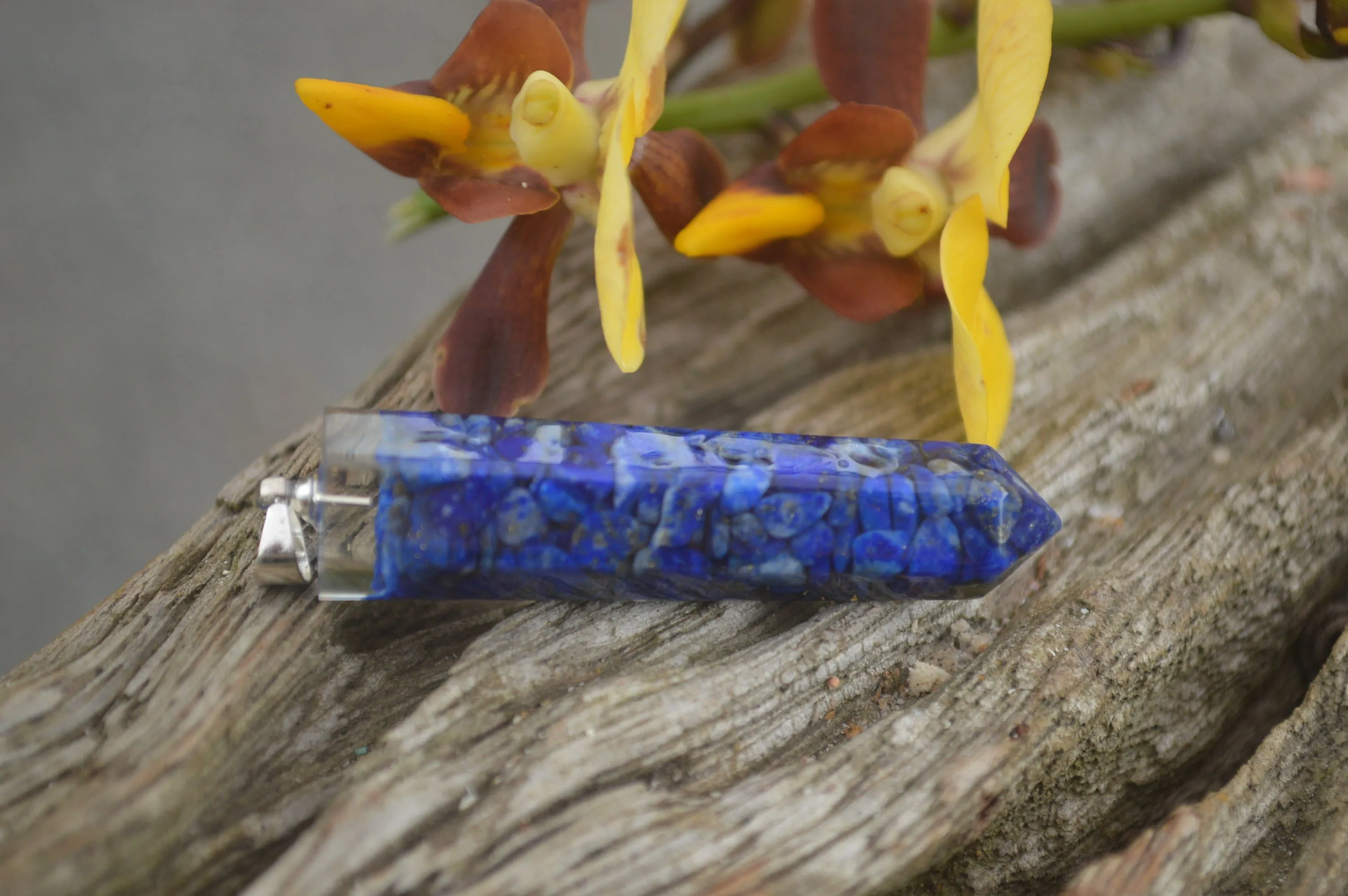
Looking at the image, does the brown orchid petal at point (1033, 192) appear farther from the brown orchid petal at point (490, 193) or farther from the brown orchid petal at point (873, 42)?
the brown orchid petal at point (490, 193)

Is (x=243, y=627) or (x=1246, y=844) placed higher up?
(x=243, y=627)

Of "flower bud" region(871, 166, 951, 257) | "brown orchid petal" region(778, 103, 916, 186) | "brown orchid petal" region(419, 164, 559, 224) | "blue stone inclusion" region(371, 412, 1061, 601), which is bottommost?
"blue stone inclusion" region(371, 412, 1061, 601)

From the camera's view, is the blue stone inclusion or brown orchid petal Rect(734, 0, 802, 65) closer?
the blue stone inclusion

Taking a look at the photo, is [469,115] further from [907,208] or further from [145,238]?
[145,238]

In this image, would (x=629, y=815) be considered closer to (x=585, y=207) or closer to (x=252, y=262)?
(x=585, y=207)

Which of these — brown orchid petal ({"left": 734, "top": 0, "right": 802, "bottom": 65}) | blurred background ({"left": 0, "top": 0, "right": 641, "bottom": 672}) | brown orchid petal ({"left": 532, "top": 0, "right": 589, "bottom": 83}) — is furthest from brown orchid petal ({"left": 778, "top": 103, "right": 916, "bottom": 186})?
blurred background ({"left": 0, "top": 0, "right": 641, "bottom": 672})

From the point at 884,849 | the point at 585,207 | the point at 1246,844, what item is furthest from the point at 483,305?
the point at 1246,844

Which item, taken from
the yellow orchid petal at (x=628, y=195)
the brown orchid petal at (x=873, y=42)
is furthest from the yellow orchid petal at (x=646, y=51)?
the brown orchid petal at (x=873, y=42)

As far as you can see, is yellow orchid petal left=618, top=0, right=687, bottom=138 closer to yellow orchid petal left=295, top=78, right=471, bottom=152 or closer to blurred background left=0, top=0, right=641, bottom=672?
yellow orchid petal left=295, top=78, right=471, bottom=152
